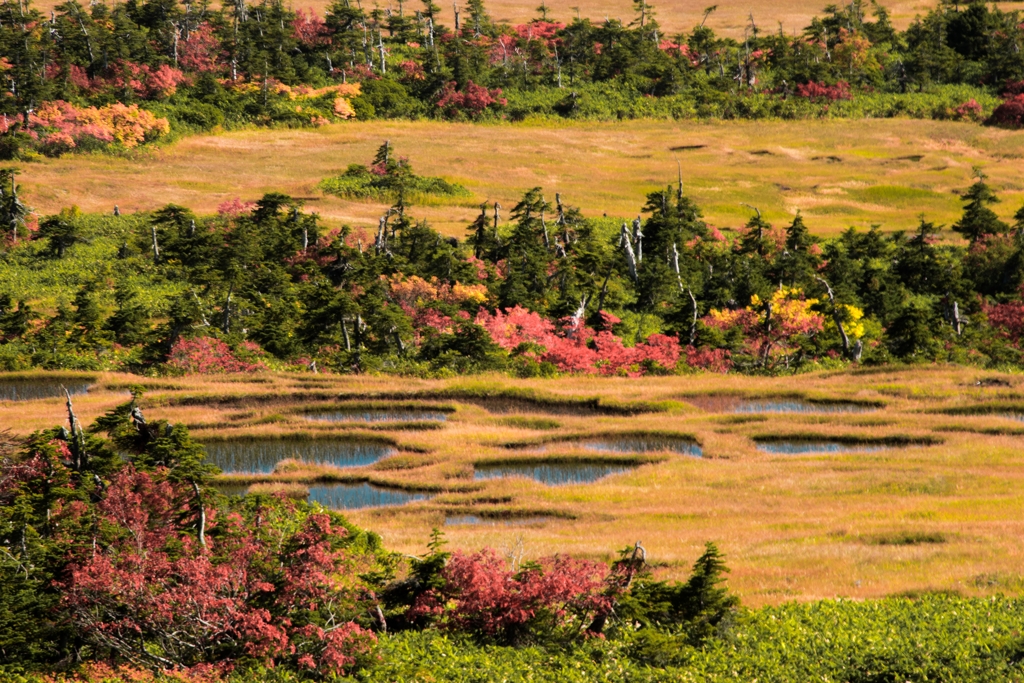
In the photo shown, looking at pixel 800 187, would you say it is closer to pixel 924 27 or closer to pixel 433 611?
pixel 924 27

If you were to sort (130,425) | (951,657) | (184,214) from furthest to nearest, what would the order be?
(184,214) < (130,425) < (951,657)

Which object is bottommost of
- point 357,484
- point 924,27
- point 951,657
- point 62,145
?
point 357,484

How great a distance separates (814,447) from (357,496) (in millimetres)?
19686

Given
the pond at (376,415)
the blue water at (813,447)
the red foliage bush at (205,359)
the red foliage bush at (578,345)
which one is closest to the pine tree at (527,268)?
the red foliage bush at (578,345)

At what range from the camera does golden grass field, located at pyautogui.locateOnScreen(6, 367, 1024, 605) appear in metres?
32.8

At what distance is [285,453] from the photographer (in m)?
48.7

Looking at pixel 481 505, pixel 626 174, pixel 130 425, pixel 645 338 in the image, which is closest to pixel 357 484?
pixel 481 505

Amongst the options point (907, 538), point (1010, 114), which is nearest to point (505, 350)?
point (907, 538)

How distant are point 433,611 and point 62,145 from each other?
293ft

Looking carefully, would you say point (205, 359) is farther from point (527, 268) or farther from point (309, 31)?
point (309, 31)

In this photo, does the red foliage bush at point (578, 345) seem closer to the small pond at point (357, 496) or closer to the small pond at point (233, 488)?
the small pond at point (357, 496)

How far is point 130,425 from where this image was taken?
36219 millimetres

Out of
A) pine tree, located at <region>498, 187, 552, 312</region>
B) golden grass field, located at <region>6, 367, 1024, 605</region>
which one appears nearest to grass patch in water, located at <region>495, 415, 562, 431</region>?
golden grass field, located at <region>6, 367, 1024, 605</region>

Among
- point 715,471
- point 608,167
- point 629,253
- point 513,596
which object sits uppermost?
point 608,167
